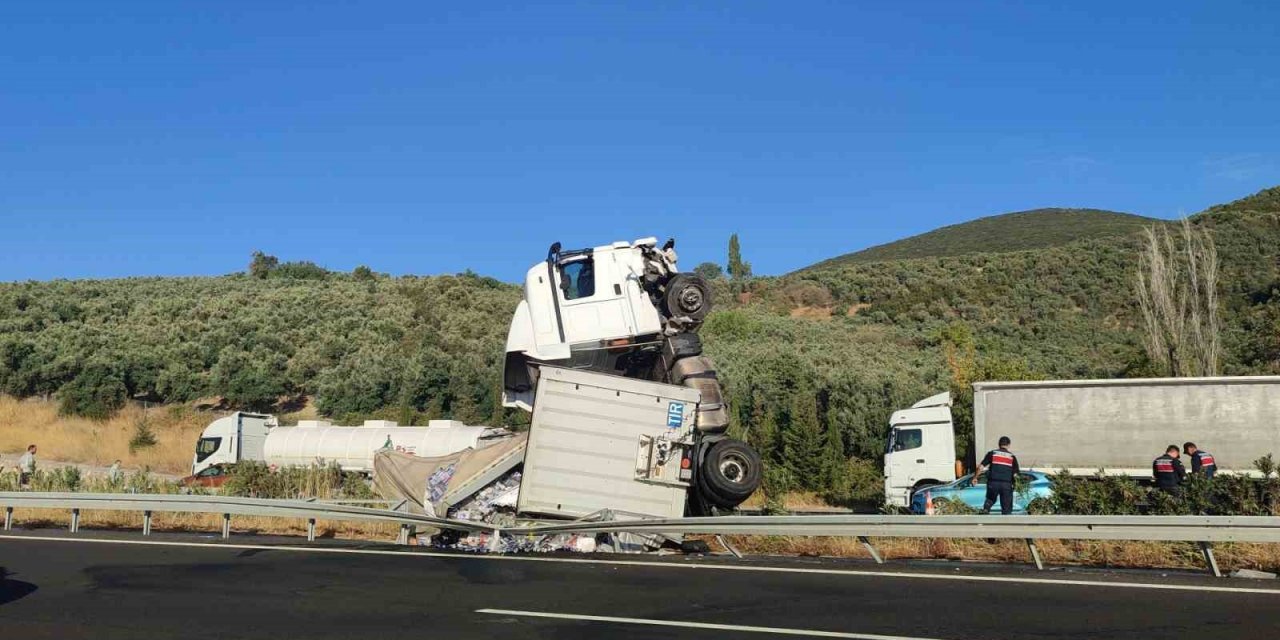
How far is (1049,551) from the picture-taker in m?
11.5

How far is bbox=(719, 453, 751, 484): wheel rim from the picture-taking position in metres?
14.0

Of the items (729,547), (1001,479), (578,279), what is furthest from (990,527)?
(578,279)

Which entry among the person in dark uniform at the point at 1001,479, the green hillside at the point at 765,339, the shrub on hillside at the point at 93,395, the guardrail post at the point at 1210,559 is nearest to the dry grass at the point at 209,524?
the person in dark uniform at the point at 1001,479

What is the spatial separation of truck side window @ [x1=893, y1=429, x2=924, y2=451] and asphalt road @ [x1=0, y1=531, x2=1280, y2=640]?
528 inches

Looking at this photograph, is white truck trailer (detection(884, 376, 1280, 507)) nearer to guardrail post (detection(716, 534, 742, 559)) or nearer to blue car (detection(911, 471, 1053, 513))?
blue car (detection(911, 471, 1053, 513))

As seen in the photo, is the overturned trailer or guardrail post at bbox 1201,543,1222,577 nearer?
guardrail post at bbox 1201,543,1222,577

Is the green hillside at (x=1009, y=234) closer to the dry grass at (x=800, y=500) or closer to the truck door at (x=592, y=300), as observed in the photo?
the dry grass at (x=800, y=500)

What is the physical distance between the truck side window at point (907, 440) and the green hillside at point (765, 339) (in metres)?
2.41

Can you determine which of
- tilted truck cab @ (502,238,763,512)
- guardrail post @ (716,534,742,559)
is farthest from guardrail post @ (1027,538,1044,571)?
tilted truck cab @ (502,238,763,512)

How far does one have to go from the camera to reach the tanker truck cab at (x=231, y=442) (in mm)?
29938

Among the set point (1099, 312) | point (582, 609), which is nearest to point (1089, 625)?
point (582, 609)

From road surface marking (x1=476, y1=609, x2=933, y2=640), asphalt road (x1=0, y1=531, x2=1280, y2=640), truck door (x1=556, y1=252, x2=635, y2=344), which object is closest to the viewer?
road surface marking (x1=476, y1=609, x2=933, y2=640)

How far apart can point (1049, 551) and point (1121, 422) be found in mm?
11565

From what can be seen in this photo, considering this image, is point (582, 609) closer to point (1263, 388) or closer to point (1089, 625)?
point (1089, 625)
